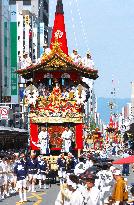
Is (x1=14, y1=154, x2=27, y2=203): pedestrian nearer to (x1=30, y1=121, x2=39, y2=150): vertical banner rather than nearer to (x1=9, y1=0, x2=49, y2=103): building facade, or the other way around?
(x1=30, y1=121, x2=39, y2=150): vertical banner

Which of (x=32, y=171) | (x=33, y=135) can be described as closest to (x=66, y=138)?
(x=33, y=135)

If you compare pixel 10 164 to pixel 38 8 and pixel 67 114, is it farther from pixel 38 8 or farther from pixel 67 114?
pixel 38 8

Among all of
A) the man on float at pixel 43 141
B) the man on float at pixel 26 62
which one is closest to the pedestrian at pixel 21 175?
the man on float at pixel 43 141

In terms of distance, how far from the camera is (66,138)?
36312mm

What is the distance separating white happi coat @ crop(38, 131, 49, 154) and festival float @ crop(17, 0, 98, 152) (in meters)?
0.08

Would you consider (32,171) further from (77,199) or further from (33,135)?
(77,199)

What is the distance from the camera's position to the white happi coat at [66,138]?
1423 inches

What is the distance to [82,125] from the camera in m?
37.2

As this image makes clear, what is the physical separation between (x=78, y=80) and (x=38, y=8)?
4143 inches

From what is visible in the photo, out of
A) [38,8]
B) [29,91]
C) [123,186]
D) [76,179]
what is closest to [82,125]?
[29,91]

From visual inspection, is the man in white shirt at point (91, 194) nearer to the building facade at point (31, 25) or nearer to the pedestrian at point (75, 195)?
the pedestrian at point (75, 195)

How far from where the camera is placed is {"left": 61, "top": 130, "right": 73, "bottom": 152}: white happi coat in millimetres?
36156

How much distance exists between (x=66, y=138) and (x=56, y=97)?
2494 mm

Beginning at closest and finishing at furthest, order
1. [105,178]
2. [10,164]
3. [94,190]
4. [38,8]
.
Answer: [94,190] < [105,178] < [10,164] < [38,8]
